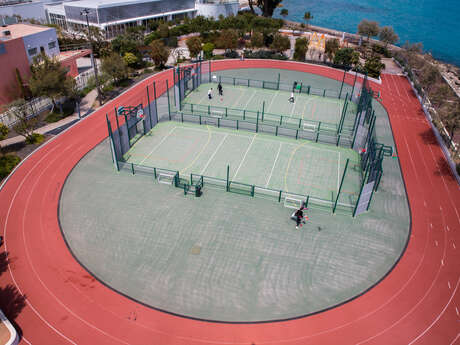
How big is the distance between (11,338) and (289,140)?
26.4 meters

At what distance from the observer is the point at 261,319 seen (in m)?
17.3

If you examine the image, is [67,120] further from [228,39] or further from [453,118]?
[453,118]

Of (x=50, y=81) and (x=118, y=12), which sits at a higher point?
(x=118, y=12)

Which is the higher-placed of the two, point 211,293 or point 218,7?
point 218,7

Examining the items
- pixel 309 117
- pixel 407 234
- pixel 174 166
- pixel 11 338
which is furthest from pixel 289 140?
pixel 11 338

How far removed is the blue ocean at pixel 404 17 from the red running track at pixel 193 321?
8138 centimetres

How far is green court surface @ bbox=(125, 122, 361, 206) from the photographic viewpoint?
89.0 feet

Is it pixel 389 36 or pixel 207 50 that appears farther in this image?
pixel 389 36

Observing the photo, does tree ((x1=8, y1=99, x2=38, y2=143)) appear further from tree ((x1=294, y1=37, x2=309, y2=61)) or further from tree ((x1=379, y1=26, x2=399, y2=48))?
tree ((x1=379, y1=26, x2=399, y2=48))

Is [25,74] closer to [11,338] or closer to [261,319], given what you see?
[11,338]

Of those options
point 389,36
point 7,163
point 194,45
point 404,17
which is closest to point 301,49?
point 194,45

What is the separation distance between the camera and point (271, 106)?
40094 mm

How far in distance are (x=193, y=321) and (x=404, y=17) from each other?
16790 cm

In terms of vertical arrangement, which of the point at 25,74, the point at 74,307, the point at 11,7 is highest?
the point at 11,7
